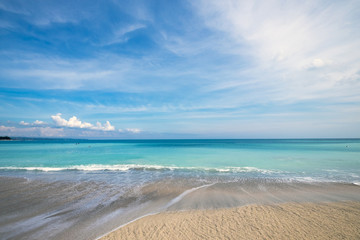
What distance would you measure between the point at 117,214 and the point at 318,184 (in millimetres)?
12598

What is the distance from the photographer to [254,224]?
568 centimetres

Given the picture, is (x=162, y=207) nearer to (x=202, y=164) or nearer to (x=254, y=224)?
(x=254, y=224)

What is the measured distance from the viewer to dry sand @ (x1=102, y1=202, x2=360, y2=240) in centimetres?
504

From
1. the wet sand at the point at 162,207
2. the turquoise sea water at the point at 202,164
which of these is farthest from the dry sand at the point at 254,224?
the turquoise sea water at the point at 202,164

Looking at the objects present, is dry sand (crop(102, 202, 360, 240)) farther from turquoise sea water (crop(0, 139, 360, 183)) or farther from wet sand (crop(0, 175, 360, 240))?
turquoise sea water (crop(0, 139, 360, 183))

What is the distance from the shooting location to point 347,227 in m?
5.38

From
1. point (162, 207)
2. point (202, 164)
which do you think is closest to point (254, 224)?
→ point (162, 207)

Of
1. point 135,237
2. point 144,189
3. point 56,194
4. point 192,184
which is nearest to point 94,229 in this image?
point 135,237

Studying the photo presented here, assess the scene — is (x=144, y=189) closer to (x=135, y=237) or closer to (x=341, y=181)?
(x=135, y=237)

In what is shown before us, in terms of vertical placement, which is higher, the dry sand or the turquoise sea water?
the dry sand

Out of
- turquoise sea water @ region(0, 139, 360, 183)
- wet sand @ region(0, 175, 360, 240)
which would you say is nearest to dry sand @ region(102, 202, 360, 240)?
wet sand @ region(0, 175, 360, 240)

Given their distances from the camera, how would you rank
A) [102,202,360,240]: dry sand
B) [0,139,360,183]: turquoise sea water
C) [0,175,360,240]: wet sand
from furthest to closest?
[0,139,360,183]: turquoise sea water
[0,175,360,240]: wet sand
[102,202,360,240]: dry sand

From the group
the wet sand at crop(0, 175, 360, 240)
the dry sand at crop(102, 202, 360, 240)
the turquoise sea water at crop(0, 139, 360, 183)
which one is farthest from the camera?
the turquoise sea water at crop(0, 139, 360, 183)

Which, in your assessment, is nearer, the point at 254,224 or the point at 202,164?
the point at 254,224
